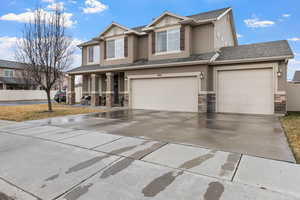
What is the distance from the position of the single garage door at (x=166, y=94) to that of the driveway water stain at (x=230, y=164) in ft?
25.2

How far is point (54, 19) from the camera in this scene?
37.8 ft

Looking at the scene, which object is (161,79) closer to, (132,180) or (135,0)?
(135,0)

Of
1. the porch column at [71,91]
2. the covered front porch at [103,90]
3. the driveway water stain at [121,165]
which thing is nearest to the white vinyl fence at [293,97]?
the covered front porch at [103,90]

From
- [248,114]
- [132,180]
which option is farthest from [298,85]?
[132,180]

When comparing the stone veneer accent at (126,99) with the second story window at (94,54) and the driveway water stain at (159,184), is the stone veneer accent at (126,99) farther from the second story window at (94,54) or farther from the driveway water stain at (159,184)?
the driveway water stain at (159,184)

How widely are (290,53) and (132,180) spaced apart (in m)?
10.6

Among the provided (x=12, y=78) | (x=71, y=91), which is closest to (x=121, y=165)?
Result: (x=71, y=91)

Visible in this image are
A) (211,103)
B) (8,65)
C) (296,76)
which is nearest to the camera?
(211,103)

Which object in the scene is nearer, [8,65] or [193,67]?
[193,67]

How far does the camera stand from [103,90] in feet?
55.6

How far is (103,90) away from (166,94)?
292 inches

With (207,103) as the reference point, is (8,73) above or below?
above

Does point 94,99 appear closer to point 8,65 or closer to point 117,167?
point 117,167

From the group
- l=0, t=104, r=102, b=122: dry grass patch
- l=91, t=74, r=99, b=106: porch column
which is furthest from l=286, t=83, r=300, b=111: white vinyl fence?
l=91, t=74, r=99, b=106: porch column
